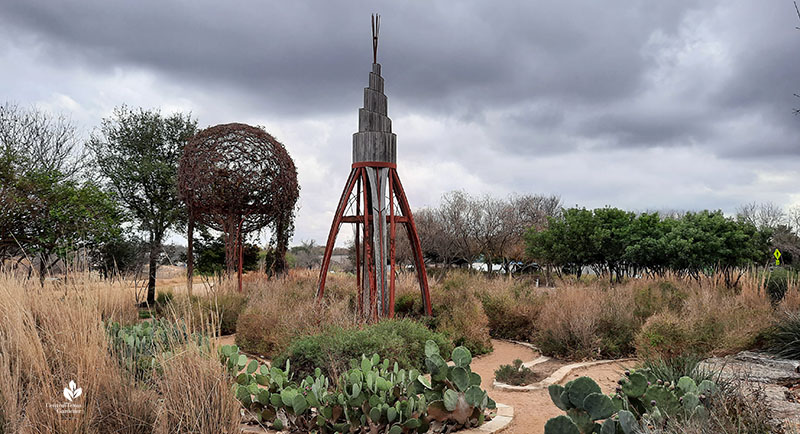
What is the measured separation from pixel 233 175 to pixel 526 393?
21.3ft

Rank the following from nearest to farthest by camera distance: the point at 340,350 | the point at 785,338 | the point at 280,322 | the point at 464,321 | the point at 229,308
→ the point at 340,350 → the point at 785,338 → the point at 280,322 → the point at 464,321 → the point at 229,308

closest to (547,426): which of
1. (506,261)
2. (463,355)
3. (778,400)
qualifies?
(463,355)

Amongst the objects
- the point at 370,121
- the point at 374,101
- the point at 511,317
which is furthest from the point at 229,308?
the point at 511,317

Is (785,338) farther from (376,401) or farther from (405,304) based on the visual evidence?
(376,401)

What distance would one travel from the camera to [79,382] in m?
3.26

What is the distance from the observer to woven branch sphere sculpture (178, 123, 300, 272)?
30.9 feet

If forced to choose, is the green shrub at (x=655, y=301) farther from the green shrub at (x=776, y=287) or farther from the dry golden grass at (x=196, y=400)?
the dry golden grass at (x=196, y=400)

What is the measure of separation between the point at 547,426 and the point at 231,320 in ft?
21.3

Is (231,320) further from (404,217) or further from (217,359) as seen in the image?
(217,359)

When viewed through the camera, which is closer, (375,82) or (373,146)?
(373,146)

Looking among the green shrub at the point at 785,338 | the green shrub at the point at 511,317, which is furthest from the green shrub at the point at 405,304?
the green shrub at the point at 785,338

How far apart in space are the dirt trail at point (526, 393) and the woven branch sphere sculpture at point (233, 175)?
5080mm

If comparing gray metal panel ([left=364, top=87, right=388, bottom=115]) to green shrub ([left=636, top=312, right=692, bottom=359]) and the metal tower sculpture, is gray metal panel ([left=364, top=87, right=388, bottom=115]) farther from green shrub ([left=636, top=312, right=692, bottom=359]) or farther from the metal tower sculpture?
green shrub ([left=636, top=312, right=692, bottom=359])

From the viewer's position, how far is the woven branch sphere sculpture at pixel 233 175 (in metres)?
9.41
